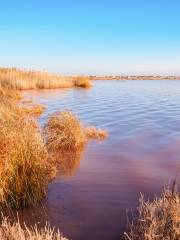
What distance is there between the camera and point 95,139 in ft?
39.8

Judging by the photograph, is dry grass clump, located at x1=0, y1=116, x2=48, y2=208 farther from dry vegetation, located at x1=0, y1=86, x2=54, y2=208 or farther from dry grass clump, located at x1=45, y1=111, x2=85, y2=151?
dry grass clump, located at x1=45, y1=111, x2=85, y2=151

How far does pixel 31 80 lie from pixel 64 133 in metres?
27.8

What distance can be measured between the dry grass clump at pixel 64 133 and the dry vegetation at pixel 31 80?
72.0 ft

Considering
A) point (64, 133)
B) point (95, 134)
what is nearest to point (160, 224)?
point (64, 133)

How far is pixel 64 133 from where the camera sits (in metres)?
10.5

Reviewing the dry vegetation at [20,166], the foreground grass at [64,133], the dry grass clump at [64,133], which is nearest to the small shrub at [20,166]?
the dry vegetation at [20,166]

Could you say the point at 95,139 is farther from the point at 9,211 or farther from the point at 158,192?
the point at 9,211

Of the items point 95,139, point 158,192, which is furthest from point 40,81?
point 158,192

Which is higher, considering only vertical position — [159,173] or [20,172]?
[20,172]

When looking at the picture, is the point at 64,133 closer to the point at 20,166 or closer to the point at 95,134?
the point at 95,134

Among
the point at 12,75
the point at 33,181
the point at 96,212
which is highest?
the point at 12,75

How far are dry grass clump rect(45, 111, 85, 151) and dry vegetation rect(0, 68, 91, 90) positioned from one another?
21.9 meters

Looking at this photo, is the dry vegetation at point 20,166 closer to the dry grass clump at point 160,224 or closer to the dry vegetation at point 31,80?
the dry grass clump at point 160,224

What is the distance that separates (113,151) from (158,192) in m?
3.56
